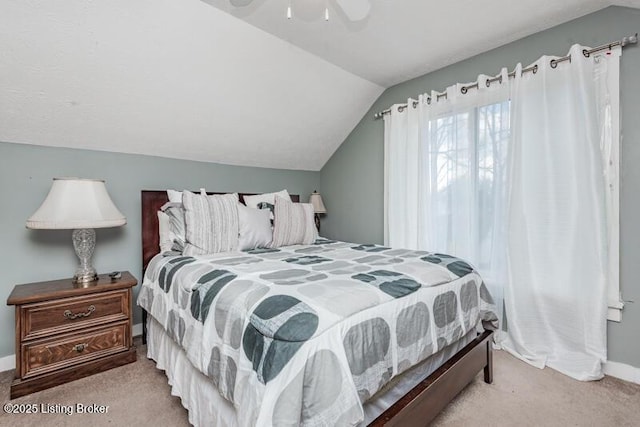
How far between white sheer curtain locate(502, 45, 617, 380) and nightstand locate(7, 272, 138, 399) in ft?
9.30

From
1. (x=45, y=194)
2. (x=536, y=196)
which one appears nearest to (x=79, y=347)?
(x=45, y=194)

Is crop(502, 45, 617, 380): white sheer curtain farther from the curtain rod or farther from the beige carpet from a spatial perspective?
the beige carpet

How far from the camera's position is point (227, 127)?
111 inches

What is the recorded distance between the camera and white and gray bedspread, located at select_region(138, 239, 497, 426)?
0.97m

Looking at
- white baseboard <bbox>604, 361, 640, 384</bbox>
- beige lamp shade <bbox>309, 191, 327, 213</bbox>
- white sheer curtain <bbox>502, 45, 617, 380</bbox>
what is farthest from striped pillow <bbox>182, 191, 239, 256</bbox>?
white baseboard <bbox>604, 361, 640, 384</bbox>

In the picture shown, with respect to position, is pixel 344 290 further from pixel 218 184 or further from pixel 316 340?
pixel 218 184

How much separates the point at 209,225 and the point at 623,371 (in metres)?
2.92

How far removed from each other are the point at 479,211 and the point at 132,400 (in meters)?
2.76

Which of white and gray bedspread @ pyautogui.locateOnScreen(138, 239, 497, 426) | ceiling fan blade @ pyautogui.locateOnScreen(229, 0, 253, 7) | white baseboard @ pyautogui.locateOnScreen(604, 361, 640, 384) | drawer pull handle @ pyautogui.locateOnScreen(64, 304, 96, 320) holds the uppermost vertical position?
ceiling fan blade @ pyautogui.locateOnScreen(229, 0, 253, 7)

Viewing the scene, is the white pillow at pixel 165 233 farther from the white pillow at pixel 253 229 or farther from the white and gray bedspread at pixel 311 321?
the white pillow at pixel 253 229

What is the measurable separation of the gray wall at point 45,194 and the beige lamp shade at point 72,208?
38 centimetres

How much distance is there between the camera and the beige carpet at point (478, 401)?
157 cm

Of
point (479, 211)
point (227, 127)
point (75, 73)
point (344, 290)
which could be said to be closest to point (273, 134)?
point (227, 127)

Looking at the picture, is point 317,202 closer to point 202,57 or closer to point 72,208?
point 202,57
